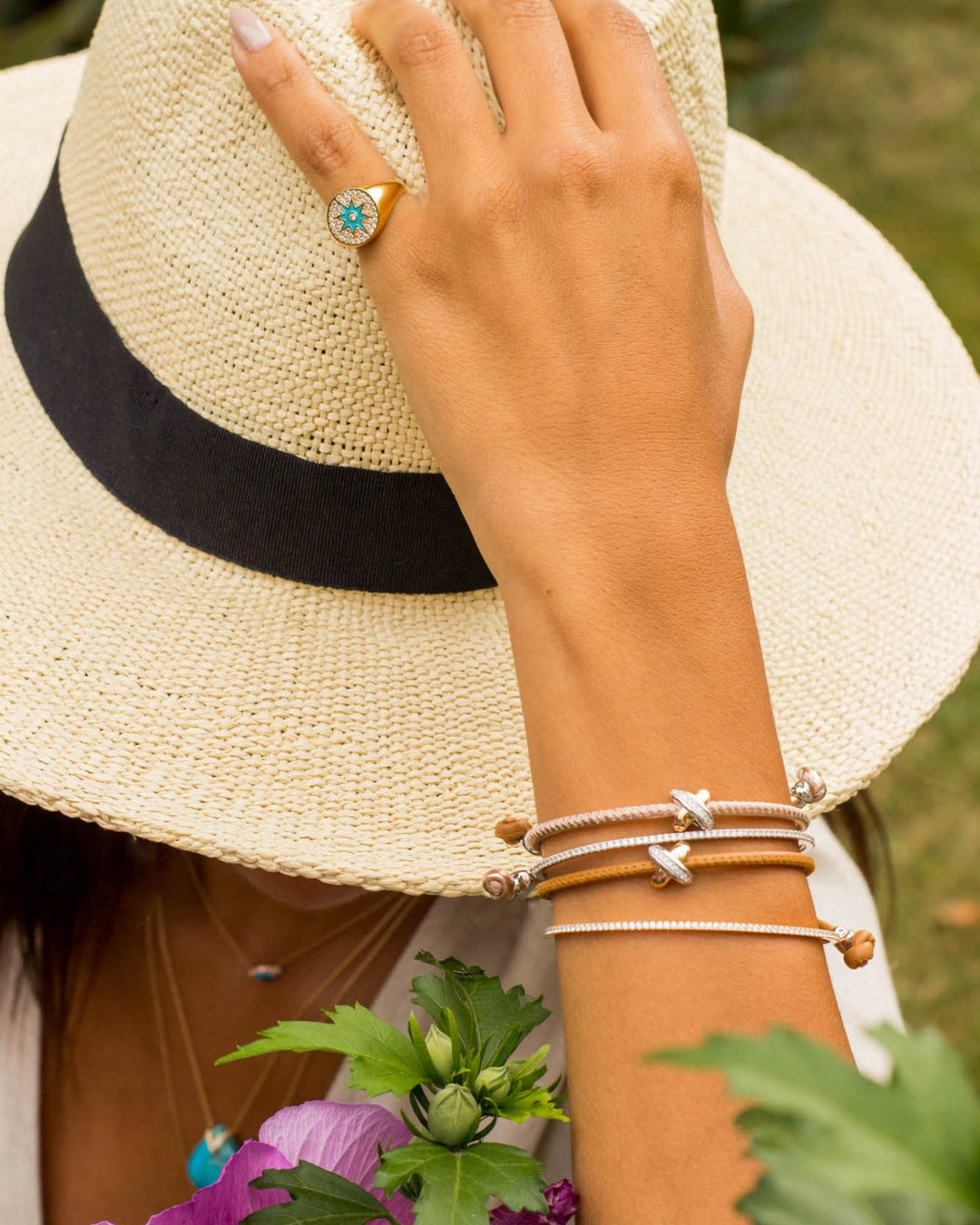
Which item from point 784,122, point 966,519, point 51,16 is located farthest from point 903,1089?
point 784,122

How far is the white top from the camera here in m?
1.21

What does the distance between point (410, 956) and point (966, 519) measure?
2.53 ft

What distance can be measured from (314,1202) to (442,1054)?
0.38ft

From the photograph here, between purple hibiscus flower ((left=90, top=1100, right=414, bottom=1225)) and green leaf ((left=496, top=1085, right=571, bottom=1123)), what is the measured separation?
0.10 meters

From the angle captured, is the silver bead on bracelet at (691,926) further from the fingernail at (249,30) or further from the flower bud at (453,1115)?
the fingernail at (249,30)

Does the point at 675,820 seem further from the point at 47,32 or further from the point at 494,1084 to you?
the point at 47,32

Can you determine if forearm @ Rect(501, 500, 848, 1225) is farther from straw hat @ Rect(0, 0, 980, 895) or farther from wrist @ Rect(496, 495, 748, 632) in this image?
straw hat @ Rect(0, 0, 980, 895)

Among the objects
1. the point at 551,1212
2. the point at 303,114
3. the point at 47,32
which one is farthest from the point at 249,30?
the point at 47,32

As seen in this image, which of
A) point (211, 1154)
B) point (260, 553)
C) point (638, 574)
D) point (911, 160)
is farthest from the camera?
point (911, 160)

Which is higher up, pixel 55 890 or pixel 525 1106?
pixel 55 890

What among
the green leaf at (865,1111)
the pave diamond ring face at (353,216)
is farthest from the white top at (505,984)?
the green leaf at (865,1111)

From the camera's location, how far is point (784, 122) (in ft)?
15.7

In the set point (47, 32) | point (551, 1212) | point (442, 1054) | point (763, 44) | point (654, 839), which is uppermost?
point (763, 44)

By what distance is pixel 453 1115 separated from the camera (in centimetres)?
68
